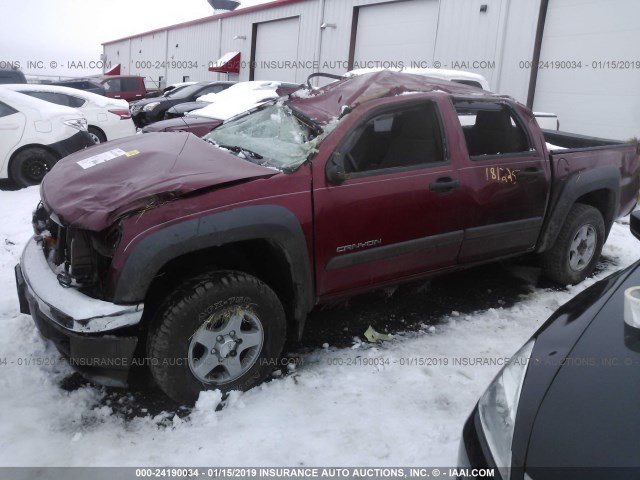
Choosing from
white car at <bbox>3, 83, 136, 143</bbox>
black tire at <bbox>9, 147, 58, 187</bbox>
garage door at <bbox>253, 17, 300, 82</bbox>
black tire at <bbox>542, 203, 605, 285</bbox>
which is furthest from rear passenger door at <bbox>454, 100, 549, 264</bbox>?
garage door at <bbox>253, 17, 300, 82</bbox>

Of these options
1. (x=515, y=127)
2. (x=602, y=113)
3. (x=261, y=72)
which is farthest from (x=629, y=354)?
(x=261, y=72)

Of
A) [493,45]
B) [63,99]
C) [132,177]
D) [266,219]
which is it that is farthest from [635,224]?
[493,45]

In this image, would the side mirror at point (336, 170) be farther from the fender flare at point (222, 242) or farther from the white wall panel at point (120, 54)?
the white wall panel at point (120, 54)

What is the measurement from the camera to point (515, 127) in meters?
4.17

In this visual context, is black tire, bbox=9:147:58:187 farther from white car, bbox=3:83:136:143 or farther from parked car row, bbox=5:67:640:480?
parked car row, bbox=5:67:640:480

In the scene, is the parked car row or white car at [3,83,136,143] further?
white car at [3,83,136,143]

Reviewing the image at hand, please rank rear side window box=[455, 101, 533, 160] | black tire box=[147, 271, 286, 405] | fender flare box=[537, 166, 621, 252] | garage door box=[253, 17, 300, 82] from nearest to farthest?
black tire box=[147, 271, 286, 405], rear side window box=[455, 101, 533, 160], fender flare box=[537, 166, 621, 252], garage door box=[253, 17, 300, 82]

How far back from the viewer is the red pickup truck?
101 inches

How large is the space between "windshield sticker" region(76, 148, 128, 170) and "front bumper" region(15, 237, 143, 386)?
75 centimetres

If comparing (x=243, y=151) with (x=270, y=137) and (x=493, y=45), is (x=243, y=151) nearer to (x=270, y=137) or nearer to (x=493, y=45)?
(x=270, y=137)

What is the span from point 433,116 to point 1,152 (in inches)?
246

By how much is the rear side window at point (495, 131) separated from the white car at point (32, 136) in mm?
5696

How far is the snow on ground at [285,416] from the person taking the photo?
250 cm

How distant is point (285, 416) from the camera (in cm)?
279
